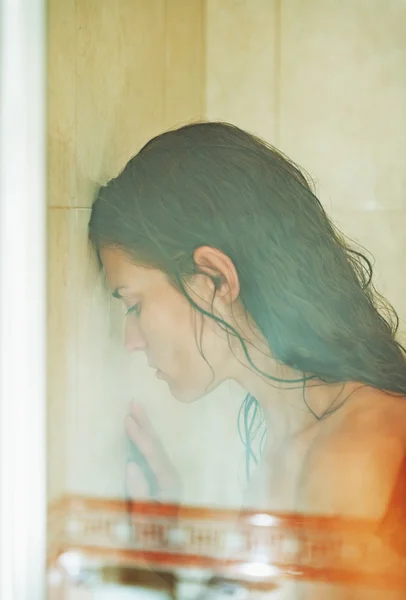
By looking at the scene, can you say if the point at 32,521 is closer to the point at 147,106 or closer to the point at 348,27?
the point at 147,106

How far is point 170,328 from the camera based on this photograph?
3.43ft

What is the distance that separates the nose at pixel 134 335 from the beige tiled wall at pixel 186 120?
0.05 ft

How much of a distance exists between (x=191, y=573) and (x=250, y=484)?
0.52 ft

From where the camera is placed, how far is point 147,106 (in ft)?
3.38

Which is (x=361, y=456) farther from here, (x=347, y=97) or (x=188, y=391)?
(x=347, y=97)

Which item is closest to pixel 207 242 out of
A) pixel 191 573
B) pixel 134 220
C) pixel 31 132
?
pixel 134 220

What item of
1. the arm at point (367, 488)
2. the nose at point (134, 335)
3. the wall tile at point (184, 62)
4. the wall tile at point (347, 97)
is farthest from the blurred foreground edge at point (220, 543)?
the wall tile at point (184, 62)

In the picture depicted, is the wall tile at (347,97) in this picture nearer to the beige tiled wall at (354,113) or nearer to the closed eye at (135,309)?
the beige tiled wall at (354,113)

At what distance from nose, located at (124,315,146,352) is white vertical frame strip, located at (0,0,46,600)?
145 mm

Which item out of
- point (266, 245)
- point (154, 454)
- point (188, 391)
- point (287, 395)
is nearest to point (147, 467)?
point (154, 454)

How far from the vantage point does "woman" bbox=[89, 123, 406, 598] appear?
0.98 m

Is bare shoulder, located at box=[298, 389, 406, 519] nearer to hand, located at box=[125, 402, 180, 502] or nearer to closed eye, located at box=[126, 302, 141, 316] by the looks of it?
hand, located at box=[125, 402, 180, 502]

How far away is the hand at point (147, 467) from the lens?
3.43 feet

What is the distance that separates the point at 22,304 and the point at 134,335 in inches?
7.5
